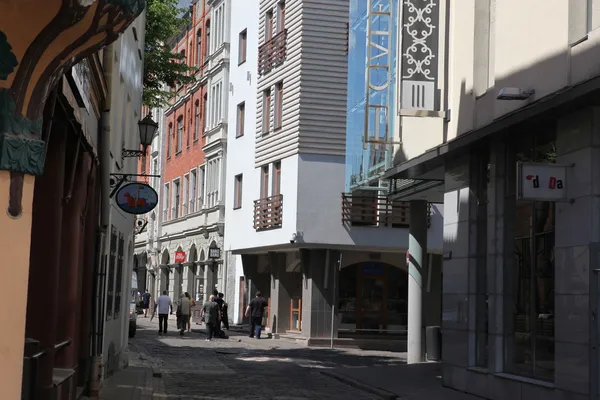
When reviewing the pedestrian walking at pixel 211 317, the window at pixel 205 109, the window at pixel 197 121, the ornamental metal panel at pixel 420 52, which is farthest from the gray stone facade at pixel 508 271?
the window at pixel 197 121

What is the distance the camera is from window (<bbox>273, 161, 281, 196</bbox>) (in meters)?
36.6

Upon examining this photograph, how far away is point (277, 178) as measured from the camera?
3684cm

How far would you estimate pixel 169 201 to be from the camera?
186ft

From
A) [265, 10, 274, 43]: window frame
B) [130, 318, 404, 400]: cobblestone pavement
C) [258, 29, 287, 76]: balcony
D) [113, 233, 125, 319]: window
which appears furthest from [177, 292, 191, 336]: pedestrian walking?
[113, 233, 125, 319]: window

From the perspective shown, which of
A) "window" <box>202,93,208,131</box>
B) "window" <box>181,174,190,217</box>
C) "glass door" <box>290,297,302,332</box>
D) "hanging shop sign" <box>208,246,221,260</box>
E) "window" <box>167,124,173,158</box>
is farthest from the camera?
"window" <box>167,124,173,158</box>

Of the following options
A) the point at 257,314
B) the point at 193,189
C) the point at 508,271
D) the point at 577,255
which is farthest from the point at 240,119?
the point at 577,255

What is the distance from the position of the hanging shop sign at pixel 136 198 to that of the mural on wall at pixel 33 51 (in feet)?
32.3

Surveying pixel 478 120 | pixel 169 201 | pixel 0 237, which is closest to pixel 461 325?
pixel 478 120

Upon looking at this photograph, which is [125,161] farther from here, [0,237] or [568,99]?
[0,237]

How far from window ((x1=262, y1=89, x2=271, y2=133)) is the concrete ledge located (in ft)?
58.2

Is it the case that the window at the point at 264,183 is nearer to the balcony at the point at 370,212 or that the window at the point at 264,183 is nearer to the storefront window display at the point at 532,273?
the balcony at the point at 370,212

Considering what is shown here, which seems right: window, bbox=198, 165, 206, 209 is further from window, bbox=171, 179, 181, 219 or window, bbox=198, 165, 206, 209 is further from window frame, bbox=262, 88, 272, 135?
window frame, bbox=262, 88, 272, 135

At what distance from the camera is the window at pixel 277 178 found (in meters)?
36.6

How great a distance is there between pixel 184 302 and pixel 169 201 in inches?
795
